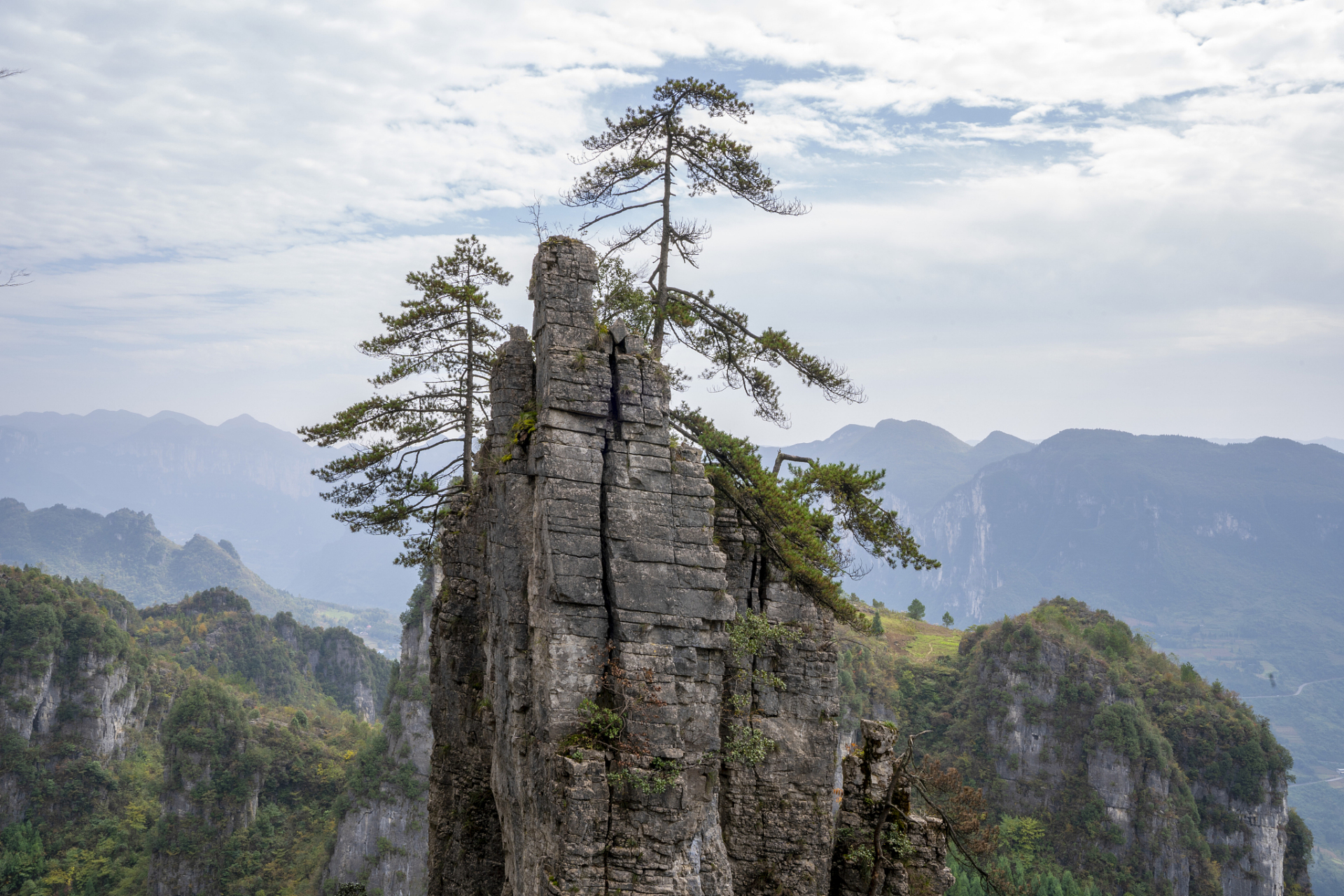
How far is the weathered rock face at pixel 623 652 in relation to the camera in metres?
15.2

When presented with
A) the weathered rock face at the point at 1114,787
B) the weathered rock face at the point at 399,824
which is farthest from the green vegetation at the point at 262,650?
the weathered rock face at the point at 1114,787

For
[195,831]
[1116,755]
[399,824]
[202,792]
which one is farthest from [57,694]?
[1116,755]

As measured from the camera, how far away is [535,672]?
52.6 feet

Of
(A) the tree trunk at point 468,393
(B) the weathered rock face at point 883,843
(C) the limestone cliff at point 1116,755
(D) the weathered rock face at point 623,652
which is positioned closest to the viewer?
(D) the weathered rock face at point 623,652

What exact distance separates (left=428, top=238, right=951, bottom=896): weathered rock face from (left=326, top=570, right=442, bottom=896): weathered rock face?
5894cm

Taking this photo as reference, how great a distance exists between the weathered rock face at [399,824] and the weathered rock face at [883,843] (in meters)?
58.8

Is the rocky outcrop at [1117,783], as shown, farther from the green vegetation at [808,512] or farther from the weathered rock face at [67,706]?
the weathered rock face at [67,706]

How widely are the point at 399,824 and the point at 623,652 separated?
232 ft

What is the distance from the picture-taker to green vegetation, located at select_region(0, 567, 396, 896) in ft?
278

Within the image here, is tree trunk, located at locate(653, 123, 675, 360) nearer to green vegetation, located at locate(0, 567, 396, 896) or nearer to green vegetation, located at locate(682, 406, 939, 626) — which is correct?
green vegetation, located at locate(682, 406, 939, 626)

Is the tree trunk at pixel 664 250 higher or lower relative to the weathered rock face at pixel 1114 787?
higher

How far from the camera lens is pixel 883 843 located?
19234mm

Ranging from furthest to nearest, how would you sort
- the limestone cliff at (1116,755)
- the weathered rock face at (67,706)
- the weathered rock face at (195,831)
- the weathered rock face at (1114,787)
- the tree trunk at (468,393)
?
the weathered rock face at (67,706) < the limestone cliff at (1116,755) < the weathered rock face at (1114,787) < the weathered rock face at (195,831) < the tree trunk at (468,393)

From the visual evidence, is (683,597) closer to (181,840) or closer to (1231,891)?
(181,840)
